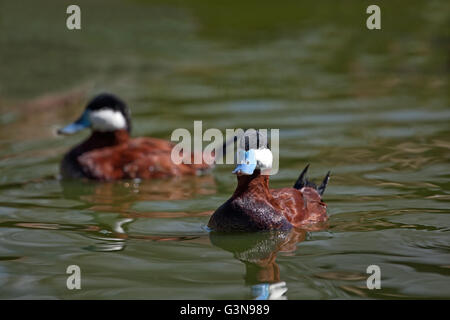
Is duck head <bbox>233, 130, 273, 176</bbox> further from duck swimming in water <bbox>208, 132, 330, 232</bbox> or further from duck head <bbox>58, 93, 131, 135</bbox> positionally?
duck head <bbox>58, 93, 131, 135</bbox>

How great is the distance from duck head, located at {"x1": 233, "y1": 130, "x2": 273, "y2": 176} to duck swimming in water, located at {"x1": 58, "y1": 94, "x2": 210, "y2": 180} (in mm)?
2759

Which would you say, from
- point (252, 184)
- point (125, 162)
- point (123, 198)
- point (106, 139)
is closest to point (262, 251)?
point (252, 184)

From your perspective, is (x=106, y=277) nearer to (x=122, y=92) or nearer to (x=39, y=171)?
(x=39, y=171)

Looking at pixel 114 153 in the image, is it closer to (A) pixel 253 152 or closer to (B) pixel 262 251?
(A) pixel 253 152

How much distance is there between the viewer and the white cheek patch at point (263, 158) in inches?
264

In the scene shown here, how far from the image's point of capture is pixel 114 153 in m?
9.54

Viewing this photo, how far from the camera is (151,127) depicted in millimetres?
12148

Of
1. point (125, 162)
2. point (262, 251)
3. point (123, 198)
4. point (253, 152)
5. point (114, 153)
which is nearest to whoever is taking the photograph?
point (262, 251)

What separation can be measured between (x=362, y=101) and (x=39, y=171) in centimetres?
532

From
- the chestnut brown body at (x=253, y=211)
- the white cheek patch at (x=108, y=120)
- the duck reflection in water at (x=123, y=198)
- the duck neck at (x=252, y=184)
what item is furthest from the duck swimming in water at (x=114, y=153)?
the duck neck at (x=252, y=184)

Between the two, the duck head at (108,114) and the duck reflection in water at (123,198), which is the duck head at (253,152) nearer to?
the duck reflection in water at (123,198)

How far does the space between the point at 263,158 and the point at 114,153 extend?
318 cm

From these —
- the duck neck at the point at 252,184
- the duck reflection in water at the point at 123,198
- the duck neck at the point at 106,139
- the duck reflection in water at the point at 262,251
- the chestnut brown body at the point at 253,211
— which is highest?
the duck neck at the point at 106,139

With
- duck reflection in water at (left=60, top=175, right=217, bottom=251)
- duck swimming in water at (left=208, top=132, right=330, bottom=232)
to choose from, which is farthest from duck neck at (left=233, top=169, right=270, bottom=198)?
duck reflection in water at (left=60, top=175, right=217, bottom=251)
